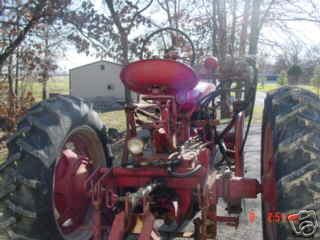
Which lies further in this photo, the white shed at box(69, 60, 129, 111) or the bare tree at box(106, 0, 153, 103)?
the white shed at box(69, 60, 129, 111)

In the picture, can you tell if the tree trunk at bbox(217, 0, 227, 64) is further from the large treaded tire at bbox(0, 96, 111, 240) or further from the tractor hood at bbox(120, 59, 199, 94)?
the large treaded tire at bbox(0, 96, 111, 240)

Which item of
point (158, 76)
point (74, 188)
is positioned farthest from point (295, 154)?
point (74, 188)

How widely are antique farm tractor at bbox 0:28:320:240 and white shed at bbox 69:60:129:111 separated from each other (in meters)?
33.7

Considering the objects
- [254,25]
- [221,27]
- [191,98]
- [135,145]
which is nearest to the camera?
[135,145]

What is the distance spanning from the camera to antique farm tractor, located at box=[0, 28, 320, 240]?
263 cm

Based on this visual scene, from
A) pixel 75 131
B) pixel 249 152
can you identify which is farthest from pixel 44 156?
pixel 249 152

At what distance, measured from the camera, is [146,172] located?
3148 mm

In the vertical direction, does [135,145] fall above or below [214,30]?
below

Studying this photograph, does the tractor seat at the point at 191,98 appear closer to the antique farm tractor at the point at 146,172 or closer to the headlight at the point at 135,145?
the antique farm tractor at the point at 146,172

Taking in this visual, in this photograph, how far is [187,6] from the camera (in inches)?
826

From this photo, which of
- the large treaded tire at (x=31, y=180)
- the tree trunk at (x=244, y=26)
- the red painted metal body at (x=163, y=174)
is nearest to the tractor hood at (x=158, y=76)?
the red painted metal body at (x=163, y=174)

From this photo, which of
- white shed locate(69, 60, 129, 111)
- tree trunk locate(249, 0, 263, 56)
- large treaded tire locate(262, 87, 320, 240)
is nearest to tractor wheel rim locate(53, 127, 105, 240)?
large treaded tire locate(262, 87, 320, 240)

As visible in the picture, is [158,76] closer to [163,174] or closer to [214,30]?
[163,174]

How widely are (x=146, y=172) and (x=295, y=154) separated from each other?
3.67ft
